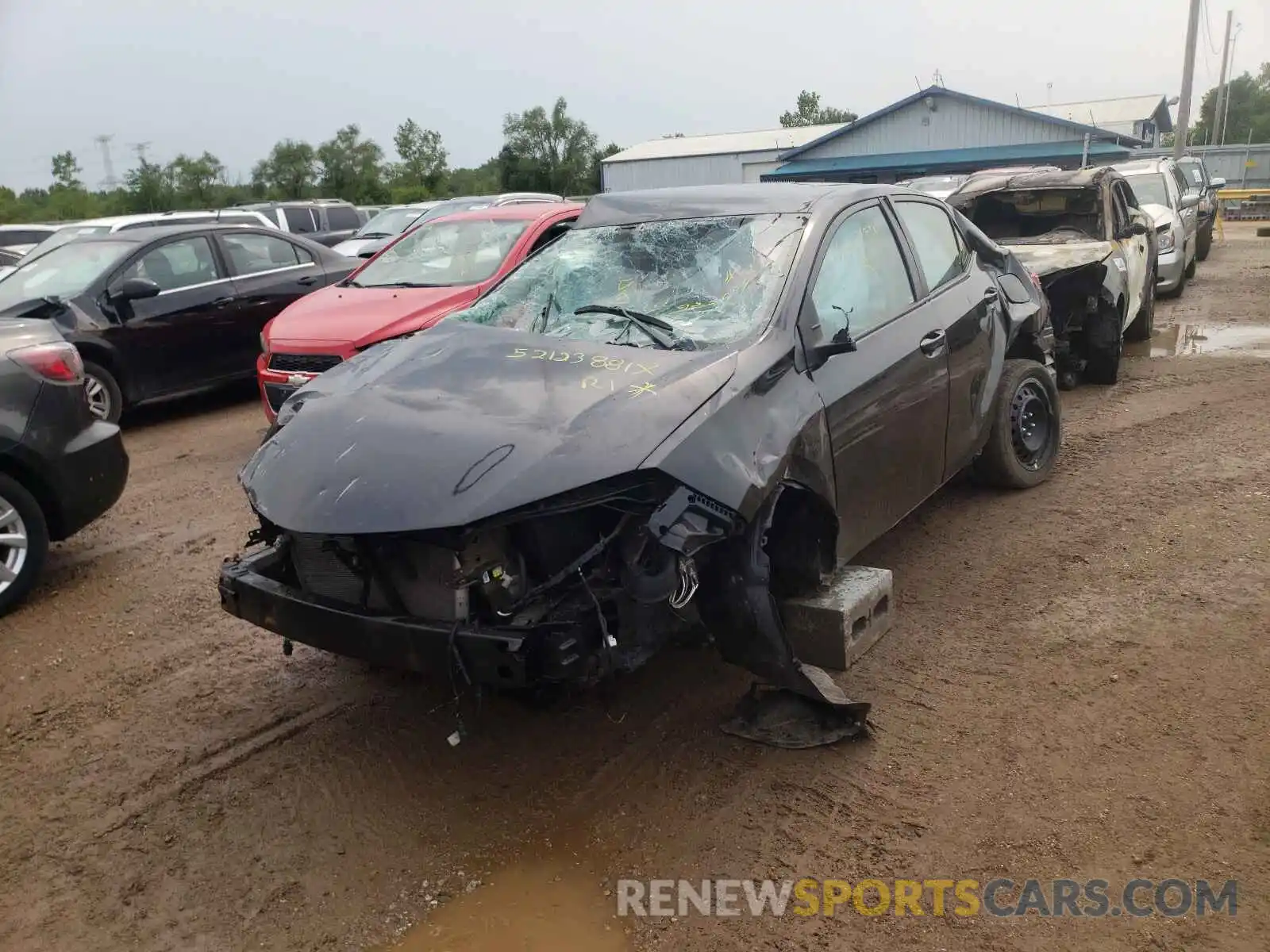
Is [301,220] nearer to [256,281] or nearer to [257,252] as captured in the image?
[257,252]

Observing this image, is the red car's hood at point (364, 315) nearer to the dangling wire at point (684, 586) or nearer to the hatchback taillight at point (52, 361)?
the hatchback taillight at point (52, 361)

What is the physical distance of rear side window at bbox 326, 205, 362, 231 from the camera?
20859mm

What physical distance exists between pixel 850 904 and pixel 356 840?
5.03 ft

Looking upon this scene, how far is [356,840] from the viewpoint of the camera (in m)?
3.26

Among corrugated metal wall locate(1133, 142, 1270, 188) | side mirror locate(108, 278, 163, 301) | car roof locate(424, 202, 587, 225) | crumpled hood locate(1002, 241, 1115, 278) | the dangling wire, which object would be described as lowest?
corrugated metal wall locate(1133, 142, 1270, 188)

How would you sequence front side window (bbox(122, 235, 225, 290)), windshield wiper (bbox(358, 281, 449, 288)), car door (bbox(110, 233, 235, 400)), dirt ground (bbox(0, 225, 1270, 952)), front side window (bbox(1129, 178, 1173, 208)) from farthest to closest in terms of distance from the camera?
front side window (bbox(1129, 178, 1173, 208)) < front side window (bbox(122, 235, 225, 290)) < car door (bbox(110, 233, 235, 400)) < windshield wiper (bbox(358, 281, 449, 288)) < dirt ground (bbox(0, 225, 1270, 952))

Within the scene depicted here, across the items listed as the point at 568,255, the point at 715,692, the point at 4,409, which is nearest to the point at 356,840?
the point at 715,692

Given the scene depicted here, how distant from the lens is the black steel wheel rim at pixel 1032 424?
593cm

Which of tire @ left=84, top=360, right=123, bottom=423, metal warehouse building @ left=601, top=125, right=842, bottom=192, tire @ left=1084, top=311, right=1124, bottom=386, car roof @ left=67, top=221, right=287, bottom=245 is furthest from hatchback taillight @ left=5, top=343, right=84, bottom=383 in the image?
metal warehouse building @ left=601, top=125, right=842, bottom=192

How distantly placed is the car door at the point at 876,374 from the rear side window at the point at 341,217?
1800cm

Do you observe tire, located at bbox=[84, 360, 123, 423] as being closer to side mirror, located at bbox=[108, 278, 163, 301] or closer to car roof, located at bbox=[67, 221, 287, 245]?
side mirror, located at bbox=[108, 278, 163, 301]

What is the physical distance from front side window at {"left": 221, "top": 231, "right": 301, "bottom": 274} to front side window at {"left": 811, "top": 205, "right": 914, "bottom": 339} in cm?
691

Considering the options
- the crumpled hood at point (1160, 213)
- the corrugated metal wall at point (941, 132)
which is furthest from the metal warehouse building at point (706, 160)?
the crumpled hood at point (1160, 213)

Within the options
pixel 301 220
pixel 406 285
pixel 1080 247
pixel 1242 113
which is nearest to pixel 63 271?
pixel 406 285
